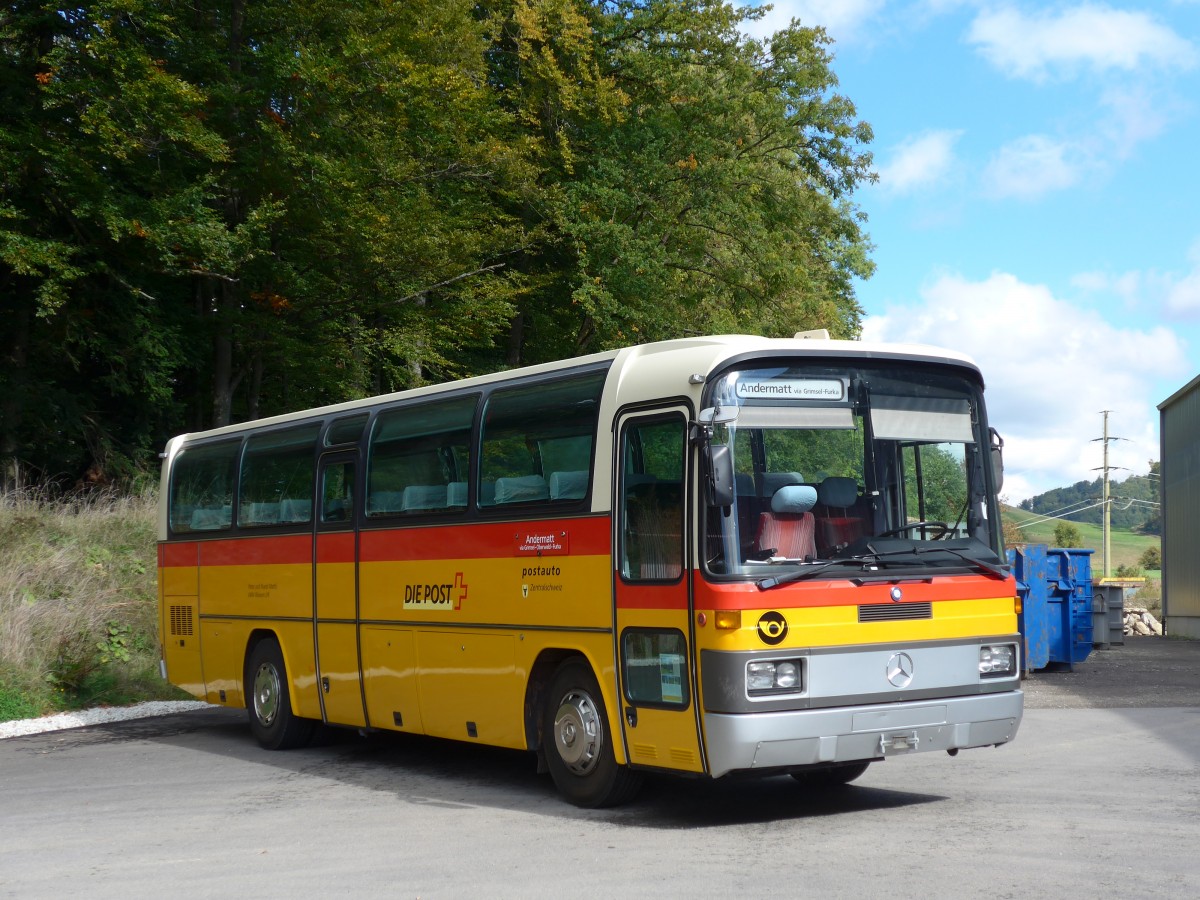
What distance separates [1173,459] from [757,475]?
34.3m

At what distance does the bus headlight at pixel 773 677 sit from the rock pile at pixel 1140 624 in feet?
110

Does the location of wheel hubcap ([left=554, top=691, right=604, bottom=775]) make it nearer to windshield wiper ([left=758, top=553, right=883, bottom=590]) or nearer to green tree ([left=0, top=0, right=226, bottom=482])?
windshield wiper ([left=758, top=553, right=883, bottom=590])

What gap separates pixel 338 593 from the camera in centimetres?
1306

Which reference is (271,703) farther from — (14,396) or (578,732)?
(14,396)

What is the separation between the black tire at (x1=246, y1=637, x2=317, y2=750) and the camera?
14078mm

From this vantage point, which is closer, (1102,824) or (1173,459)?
(1102,824)

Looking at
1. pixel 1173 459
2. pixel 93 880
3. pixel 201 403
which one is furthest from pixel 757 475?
pixel 1173 459

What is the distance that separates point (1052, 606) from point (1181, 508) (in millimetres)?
19235

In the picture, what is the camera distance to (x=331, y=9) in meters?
26.1

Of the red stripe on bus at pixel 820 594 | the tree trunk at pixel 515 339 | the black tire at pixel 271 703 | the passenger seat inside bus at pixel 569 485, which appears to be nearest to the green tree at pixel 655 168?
the tree trunk at pixel 515 339

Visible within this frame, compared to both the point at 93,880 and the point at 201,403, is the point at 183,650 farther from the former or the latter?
the point at 201,403

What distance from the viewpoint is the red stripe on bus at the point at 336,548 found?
12.9 m

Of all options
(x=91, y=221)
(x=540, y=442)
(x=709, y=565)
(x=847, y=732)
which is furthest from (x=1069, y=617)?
(x=91, y=221)

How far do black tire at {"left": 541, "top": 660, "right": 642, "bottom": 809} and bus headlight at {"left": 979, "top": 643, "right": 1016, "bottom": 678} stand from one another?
2.46m
